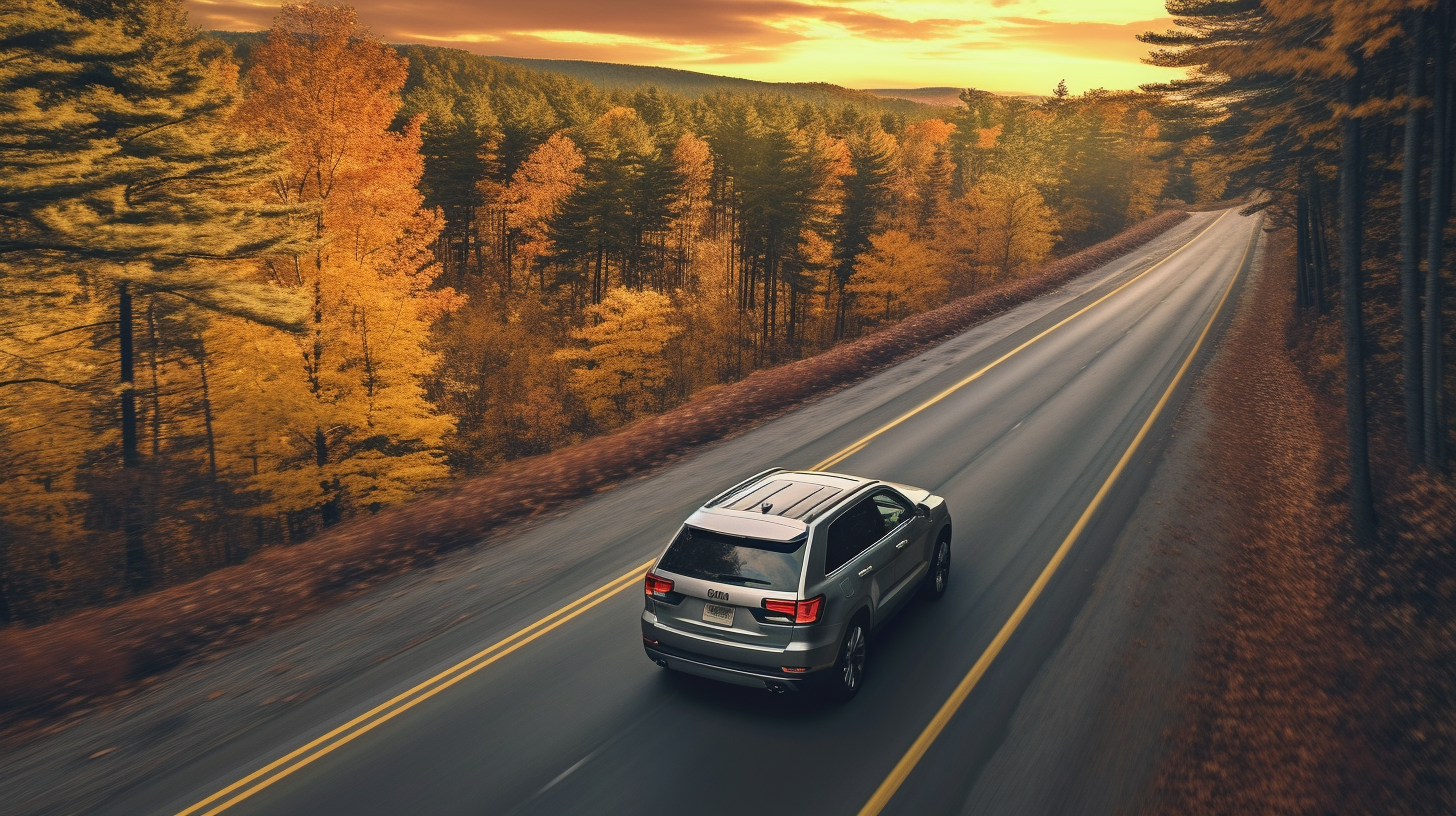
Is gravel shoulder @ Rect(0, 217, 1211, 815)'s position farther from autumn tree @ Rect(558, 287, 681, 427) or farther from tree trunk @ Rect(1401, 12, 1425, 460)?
autumn tree @ Rect(558, 287, 681, 427)

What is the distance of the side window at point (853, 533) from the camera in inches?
288

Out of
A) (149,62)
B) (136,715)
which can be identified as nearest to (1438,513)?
(136,715)

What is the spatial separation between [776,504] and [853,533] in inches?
32.4

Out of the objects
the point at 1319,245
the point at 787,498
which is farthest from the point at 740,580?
the point at 1319,245

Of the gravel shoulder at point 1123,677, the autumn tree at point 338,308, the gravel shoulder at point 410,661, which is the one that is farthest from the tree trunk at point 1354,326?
the autumn tree at point 338,308

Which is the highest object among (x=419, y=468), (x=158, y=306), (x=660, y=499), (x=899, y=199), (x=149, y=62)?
(x=899, y=199)

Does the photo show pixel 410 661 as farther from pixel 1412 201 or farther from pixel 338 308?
pixel 338 308

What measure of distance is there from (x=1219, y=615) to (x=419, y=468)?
21.3m

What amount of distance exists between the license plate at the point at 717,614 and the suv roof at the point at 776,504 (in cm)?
69

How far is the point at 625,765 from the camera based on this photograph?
6.62m

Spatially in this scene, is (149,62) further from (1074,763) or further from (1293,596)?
(1293,596)

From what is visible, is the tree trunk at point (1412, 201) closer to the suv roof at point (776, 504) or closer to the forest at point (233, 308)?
the forest at point (233, 308)

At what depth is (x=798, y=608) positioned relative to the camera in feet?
22.2

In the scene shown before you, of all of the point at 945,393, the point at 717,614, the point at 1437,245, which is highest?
the point at 1437,245
